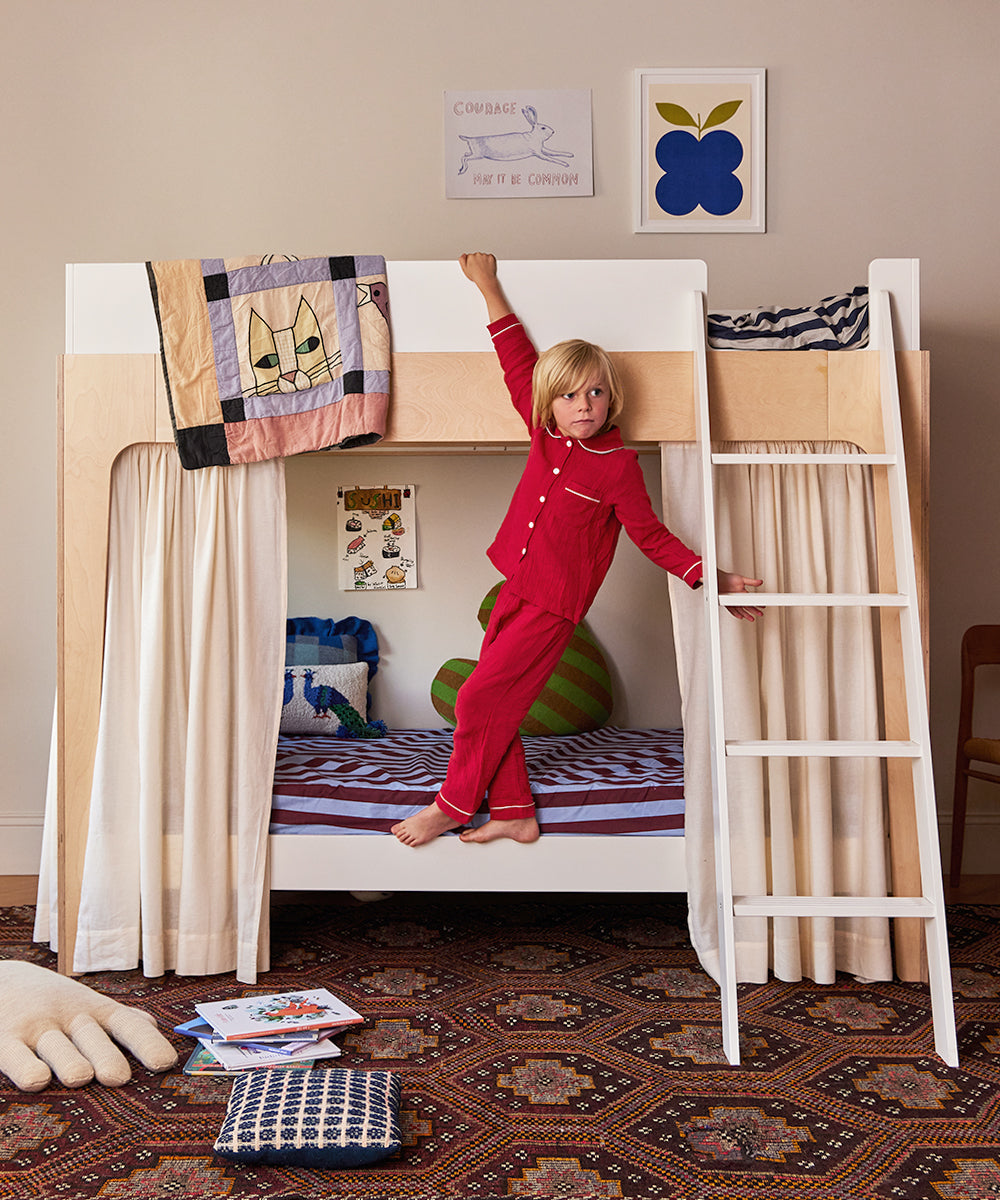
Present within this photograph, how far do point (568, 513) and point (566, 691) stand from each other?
0.96 metres

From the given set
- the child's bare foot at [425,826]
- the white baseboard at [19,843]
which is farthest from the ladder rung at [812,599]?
the white baseboard at [19,843]

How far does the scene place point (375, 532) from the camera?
351 centimetres

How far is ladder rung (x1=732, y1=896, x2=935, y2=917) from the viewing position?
2131 mm

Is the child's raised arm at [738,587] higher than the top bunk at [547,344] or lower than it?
lower

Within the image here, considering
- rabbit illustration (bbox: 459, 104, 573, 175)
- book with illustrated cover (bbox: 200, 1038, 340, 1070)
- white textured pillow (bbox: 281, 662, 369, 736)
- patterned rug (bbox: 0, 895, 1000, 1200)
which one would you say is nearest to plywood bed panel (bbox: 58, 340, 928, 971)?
patterned rug (bbox: 0, 895, 1000, 1200)

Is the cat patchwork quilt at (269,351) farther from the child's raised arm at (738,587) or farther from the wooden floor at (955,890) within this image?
the wooden floor at (955,890)

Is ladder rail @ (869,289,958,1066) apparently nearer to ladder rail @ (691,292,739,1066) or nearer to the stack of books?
ladder rail @ (691,292,739,1066)

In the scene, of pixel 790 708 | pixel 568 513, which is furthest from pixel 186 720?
pixel 790 708

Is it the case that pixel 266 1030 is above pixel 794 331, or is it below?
below

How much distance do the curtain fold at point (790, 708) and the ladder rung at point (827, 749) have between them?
264 mm

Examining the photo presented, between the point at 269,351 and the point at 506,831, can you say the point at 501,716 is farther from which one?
the point at 269,351

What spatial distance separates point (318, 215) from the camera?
3.43m

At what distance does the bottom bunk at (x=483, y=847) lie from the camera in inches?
100

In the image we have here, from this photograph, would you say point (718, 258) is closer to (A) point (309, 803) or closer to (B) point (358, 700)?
(B) point (358, 700)
